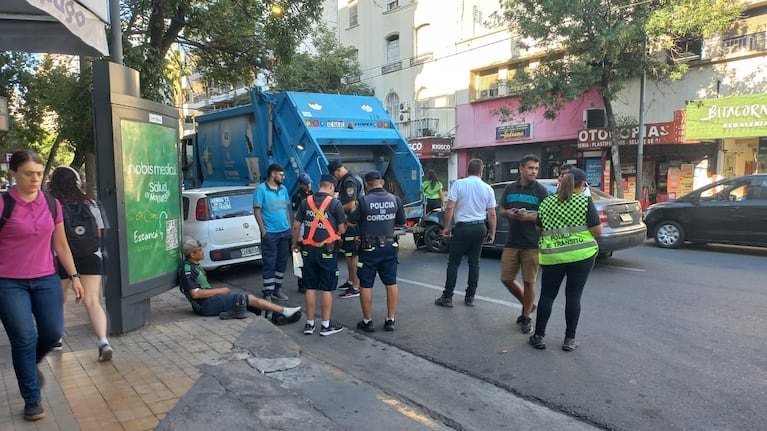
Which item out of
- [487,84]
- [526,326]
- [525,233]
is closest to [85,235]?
[525,233]

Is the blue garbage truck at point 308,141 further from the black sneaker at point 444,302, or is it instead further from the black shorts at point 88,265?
the black shorts at point 88,265

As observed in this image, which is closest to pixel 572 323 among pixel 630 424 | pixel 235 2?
pixel 630 424

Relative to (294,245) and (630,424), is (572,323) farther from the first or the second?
(294,245)

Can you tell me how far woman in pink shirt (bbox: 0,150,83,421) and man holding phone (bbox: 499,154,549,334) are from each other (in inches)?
160

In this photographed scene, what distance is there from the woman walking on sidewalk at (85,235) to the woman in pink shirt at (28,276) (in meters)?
0.93

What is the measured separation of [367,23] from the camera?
87.7 ft

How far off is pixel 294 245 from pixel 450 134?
18657 mm

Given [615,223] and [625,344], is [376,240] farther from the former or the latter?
[615,223]

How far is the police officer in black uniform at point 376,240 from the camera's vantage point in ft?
18.0

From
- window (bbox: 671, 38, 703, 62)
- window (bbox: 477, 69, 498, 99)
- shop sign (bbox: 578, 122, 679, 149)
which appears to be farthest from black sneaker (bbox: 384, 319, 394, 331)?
window (bbox: 477, 69, 498, 99)

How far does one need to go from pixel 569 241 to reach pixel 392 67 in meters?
22.2

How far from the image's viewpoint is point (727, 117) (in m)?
14.3

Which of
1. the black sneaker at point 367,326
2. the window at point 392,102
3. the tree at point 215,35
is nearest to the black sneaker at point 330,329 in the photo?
the black sneaker at point 367,326

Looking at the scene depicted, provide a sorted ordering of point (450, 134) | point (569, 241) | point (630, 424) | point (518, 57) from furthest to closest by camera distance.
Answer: point (450, 134) < point (518, 57) < point (569, 241) < point (630, 424)
